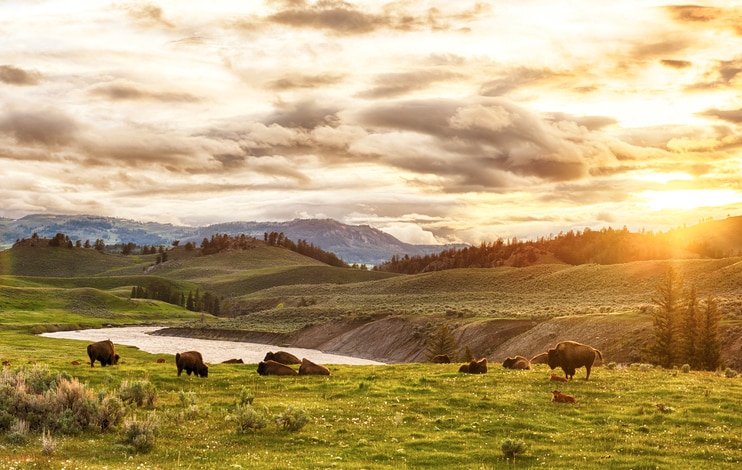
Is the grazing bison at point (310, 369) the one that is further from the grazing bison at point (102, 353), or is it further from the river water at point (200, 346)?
the river water at point (200, 346)

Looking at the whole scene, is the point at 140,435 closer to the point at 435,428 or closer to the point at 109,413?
the point at 109,413

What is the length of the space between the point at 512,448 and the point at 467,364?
73.8ft

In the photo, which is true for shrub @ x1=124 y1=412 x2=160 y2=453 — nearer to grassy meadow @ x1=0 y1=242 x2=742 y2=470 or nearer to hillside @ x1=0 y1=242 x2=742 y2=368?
grassy meadow @ x1=0 y1=242 x2=742 y2=470

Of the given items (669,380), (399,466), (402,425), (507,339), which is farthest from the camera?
(507,339)

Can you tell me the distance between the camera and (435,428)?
21.4m

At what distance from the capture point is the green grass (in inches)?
667

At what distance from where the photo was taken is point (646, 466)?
16484 millimetres

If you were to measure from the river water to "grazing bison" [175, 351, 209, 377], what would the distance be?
42.2 m

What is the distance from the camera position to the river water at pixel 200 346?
307ft

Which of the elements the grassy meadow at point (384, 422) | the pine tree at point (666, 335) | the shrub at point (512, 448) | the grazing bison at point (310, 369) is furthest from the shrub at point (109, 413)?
the pine tree at point (666, 335)

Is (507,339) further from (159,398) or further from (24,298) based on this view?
(24,298)

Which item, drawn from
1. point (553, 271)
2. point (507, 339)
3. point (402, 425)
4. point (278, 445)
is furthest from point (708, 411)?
point (553, 271)

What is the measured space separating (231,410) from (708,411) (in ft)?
62.9

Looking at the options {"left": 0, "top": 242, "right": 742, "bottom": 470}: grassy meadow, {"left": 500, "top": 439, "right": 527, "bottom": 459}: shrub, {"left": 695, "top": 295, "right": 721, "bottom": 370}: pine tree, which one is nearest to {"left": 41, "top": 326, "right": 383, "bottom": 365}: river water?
{"left": 695, "top": 295, "right": 721, "bottom": 370}: pine tree
